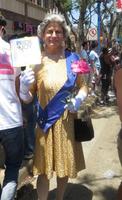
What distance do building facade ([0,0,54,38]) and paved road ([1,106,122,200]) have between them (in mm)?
16959

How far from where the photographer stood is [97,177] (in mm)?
5688

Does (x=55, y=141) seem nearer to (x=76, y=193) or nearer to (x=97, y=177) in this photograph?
(x=76, y=193)

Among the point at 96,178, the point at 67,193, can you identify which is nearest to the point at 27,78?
the point at 67,193

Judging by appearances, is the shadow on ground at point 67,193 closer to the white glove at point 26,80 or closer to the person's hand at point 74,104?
the person's hand at point 74,104

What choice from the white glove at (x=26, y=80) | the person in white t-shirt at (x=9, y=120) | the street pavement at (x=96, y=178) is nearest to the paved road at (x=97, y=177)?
the street pavement at (x=96, y=178)

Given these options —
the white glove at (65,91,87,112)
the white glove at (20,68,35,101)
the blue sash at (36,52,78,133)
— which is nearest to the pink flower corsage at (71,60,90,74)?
the blue sash at (36,52,78,133)

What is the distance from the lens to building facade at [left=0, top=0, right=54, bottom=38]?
2727 centimetres

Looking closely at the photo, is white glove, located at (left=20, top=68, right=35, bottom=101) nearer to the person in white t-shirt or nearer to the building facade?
the person in white t-shirt

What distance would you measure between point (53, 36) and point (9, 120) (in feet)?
2.74

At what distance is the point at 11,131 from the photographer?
12.2ft

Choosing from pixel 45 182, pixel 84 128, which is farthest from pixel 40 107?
pixel 45 182

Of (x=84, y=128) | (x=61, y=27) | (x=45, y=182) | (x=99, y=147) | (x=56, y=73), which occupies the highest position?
(x=61, y=27)

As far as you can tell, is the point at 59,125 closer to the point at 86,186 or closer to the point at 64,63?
the point at 64,63

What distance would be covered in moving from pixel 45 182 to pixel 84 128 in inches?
23.9
